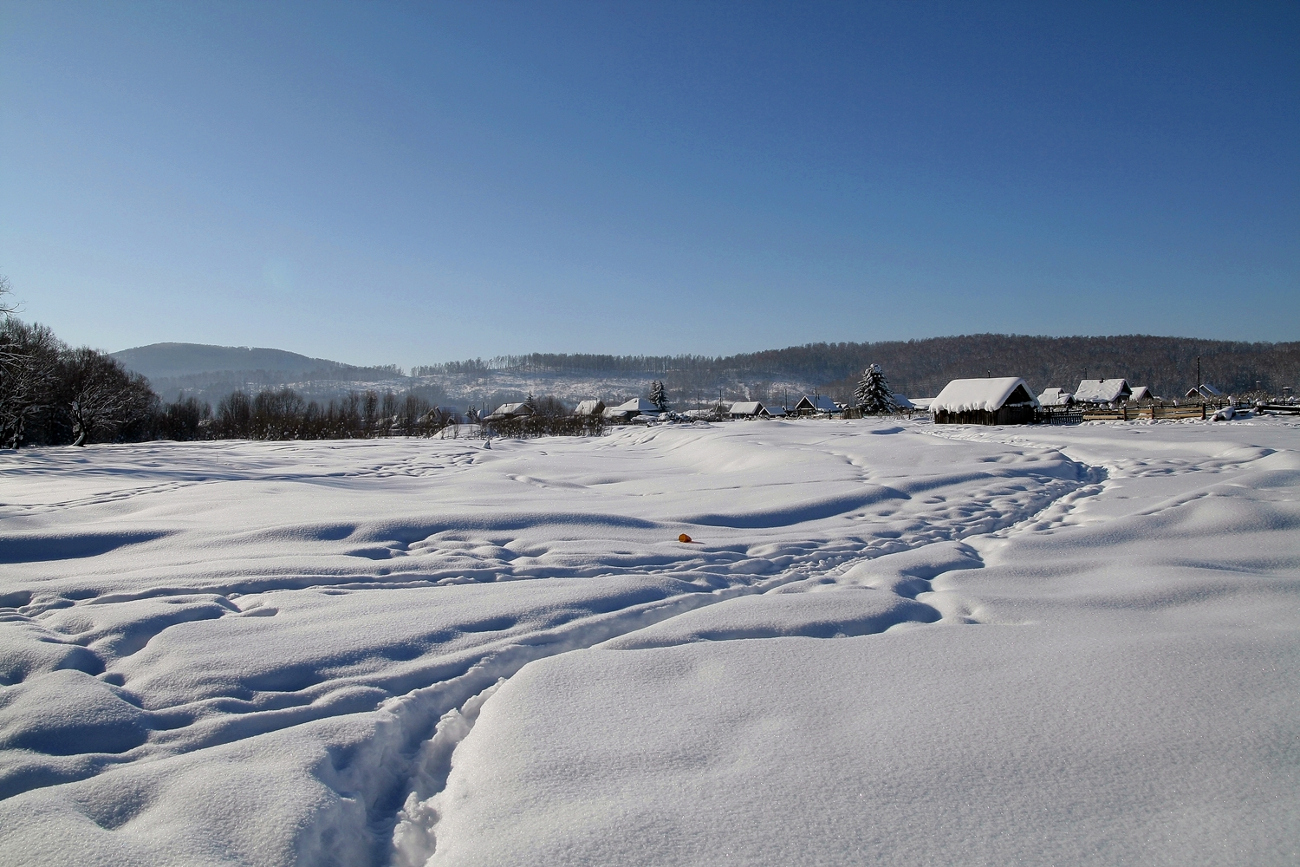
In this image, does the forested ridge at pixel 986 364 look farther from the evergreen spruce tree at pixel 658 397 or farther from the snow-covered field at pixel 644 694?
the snow-covered field at pixel 644 694

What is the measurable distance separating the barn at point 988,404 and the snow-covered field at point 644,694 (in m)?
32.0

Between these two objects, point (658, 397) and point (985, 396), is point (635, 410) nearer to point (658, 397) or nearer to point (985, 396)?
point (658, 397)

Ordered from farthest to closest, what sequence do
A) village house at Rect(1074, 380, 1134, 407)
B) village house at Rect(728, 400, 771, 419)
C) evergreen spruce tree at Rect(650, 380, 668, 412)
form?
village house at Rect(728, 400, 771, 419) → evergreen spruce tree at Rect(650, 380, 668, 412) → village house at Rect(1074, 380, 1134, 407)

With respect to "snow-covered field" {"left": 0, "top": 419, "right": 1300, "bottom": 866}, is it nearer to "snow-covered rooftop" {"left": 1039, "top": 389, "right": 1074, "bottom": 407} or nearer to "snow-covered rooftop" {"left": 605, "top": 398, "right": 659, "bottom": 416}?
"snow-covered rooftop" {"left": 605, "top": 398, "right": 659, "bottom": 416}

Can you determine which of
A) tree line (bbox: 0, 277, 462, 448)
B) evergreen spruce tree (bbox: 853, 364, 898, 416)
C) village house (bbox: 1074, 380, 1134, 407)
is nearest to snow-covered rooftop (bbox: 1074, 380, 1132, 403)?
village house (bbox: 1074, 380, 1134, 407)

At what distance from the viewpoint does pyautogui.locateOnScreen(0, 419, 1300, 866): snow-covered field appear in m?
1.67

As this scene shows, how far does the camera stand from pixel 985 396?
116ft

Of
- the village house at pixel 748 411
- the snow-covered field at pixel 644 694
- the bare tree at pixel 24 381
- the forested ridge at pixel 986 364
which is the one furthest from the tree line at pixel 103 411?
the forested ridge at pixel 986 364

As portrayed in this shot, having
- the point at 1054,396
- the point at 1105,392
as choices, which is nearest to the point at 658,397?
the point at 1054,396

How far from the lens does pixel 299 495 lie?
7848mm

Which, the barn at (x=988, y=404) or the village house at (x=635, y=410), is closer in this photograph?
the barn at (x=988, y=404)

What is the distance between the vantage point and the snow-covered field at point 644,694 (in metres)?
1.67

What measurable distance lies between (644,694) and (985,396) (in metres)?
38.0

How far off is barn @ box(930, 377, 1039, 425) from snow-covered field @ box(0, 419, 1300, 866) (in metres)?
32.0
